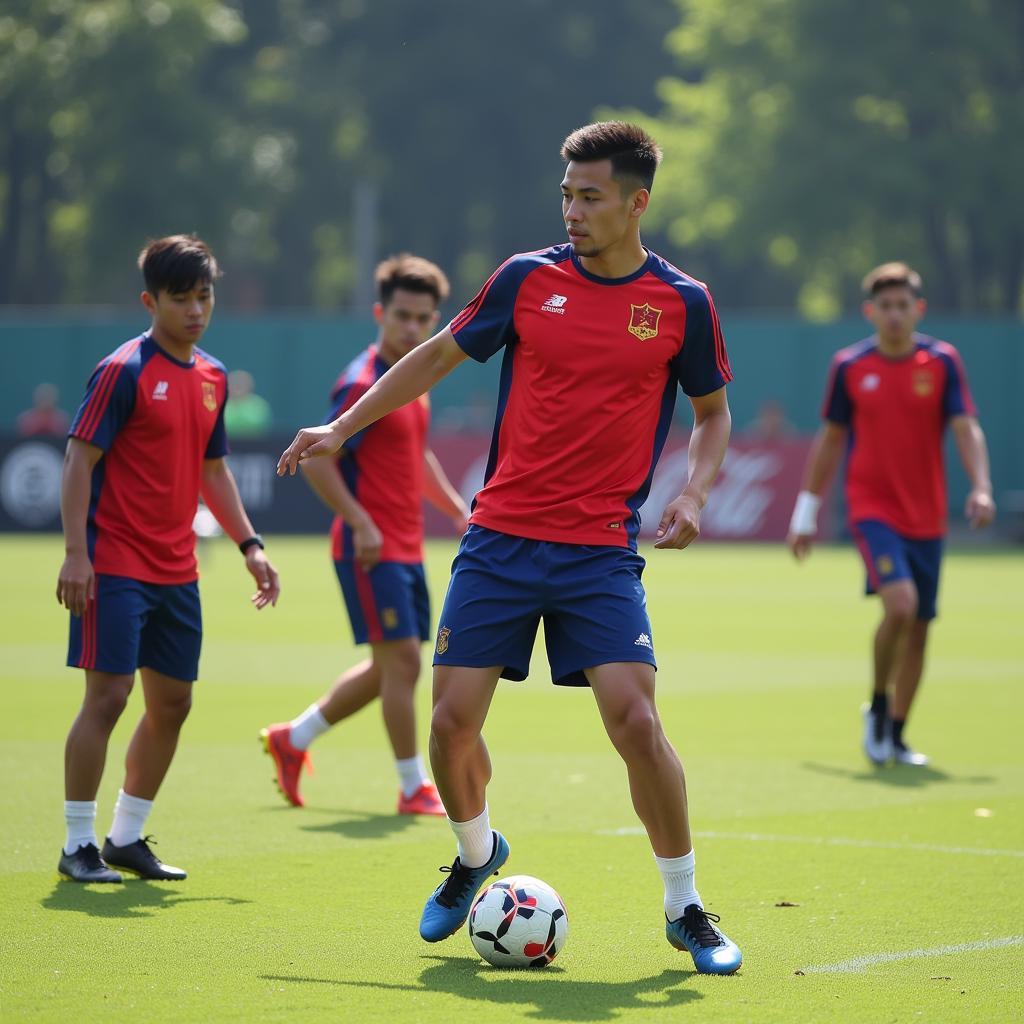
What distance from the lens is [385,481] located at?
9.43 metres

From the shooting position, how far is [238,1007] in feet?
17.9

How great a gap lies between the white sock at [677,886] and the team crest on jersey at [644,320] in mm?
1560

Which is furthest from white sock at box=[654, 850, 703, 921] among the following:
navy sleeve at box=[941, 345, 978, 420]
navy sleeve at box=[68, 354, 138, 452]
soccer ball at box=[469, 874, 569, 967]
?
navy sleeve at box=[941, 345, 978, 420]

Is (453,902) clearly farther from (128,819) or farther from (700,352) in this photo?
(700,352)

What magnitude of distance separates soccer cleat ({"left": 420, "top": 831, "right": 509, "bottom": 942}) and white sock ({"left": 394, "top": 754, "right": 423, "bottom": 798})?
2627 millimetres

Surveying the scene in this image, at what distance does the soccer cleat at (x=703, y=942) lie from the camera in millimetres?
5945

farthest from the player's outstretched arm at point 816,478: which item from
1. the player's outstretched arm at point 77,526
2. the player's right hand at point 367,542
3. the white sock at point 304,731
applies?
the player's outstretched arm at point 77,526

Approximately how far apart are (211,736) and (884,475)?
3.93 meters

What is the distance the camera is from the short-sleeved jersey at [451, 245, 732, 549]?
6.15 m

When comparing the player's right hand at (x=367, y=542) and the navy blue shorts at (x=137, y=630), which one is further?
the player's right hand at (x=367, y=542)

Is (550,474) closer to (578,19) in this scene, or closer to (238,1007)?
(238,1007)

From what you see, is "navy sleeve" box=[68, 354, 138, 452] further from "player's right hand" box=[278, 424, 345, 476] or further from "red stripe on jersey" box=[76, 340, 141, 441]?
"player's right hand" box=[278, 424, 345, 476]

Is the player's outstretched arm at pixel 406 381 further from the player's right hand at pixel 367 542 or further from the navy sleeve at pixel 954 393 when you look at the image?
the navy sleeve at pixel 954 393

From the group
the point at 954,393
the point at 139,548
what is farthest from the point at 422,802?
the point at 954,393
